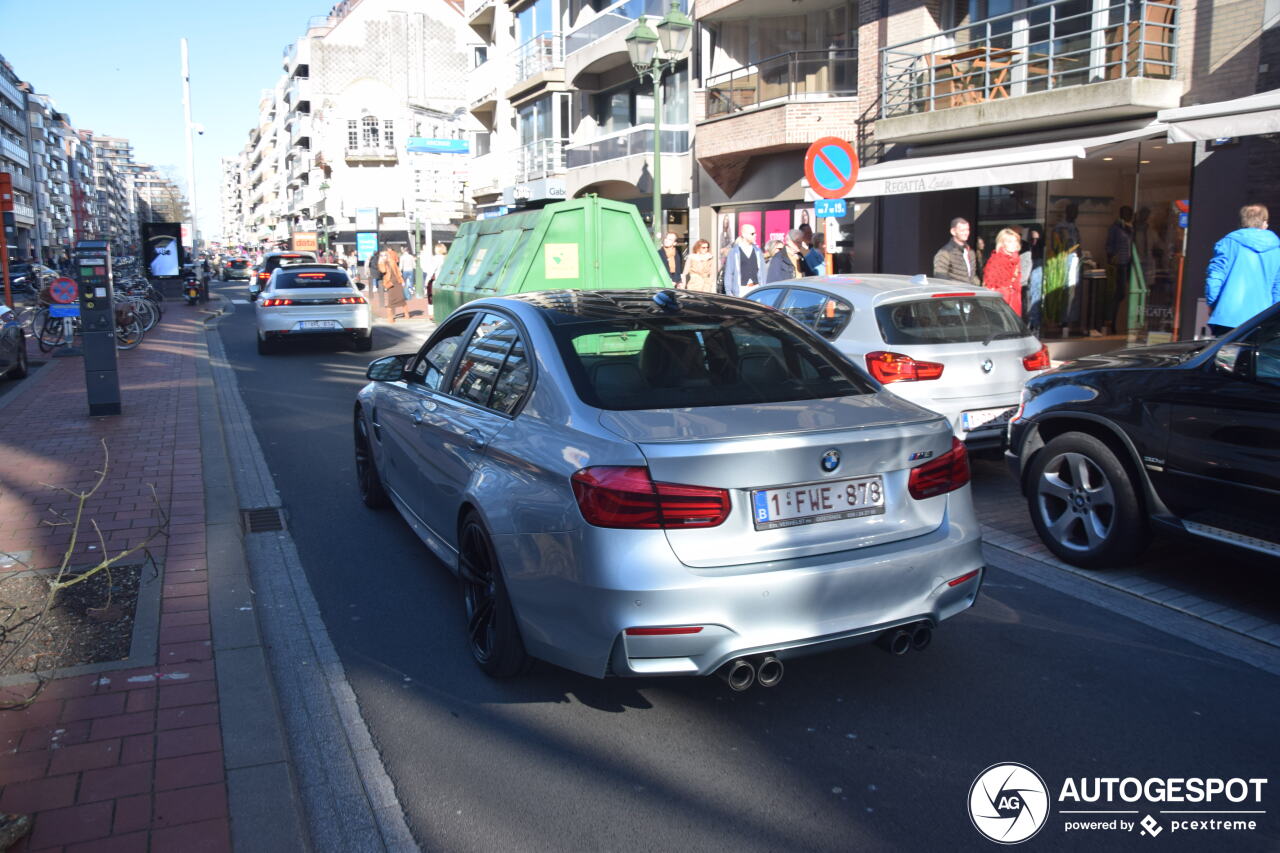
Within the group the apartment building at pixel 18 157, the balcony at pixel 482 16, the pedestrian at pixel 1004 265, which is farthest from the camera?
the apartment building at pixel 18 157

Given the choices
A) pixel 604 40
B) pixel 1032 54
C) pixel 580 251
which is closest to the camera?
pixel 580 251

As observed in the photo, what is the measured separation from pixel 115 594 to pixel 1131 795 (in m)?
4.53

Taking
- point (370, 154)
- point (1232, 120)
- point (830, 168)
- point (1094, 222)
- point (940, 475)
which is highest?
point (370, 154)

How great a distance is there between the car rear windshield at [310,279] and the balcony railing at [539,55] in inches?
722

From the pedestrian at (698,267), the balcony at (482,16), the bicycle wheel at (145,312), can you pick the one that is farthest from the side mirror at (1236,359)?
the balcony at (482,16)

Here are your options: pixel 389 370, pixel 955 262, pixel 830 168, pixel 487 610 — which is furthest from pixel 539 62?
pixel 487 610

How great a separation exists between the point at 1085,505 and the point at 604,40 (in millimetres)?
27674

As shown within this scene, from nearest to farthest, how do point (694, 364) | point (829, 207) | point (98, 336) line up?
point (694, 364) < point (98, 336) < point (829, 207)

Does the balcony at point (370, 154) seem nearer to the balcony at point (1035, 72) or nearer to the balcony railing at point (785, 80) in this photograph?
the balcony railing at point (785, 80)

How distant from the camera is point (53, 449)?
898 cm

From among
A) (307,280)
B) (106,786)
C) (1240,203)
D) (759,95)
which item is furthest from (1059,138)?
(106,786)

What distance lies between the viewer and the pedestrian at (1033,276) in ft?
53.6

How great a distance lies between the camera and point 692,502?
3.50m

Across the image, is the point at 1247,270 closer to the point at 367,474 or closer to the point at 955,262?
the point at 955,262
